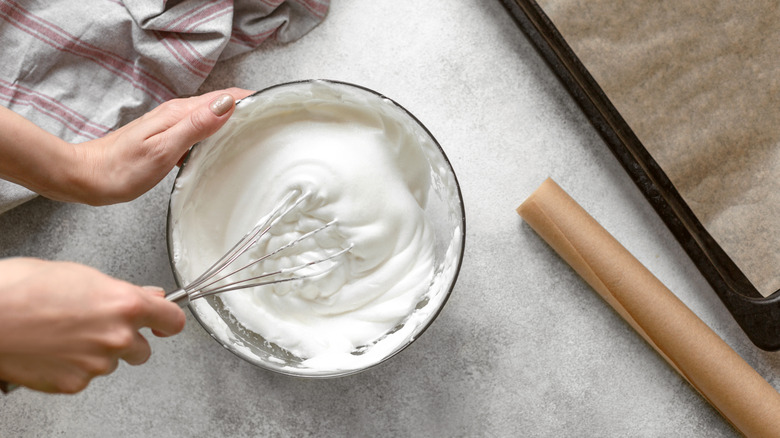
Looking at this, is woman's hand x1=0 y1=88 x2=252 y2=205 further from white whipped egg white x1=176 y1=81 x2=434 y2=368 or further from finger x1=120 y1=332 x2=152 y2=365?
finger x1=120 y1=332 x2=152 y2=365

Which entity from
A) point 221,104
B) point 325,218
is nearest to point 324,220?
point 325,218

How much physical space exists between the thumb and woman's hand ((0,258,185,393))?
0.78ft

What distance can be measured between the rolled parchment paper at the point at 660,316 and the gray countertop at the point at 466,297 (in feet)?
0.14

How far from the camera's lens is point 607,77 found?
80cm

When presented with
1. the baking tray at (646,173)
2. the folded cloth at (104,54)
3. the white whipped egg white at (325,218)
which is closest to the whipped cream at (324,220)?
the white whipped egg white at (325,218)

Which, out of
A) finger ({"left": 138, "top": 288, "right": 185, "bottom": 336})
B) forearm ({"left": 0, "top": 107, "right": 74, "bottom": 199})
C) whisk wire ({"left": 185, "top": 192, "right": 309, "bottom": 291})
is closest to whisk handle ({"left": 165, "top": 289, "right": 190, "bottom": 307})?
finger ({"left": 138, "top": 288, "right": 185, "bottom": 336})

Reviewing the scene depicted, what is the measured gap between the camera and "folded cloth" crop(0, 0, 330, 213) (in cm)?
76

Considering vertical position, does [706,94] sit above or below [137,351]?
above

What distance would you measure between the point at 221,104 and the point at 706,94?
66 cm

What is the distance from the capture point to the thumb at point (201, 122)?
65cm

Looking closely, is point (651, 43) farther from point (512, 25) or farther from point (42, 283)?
point (42, 283)

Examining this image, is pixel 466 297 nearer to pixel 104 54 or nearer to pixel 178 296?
pixel 178 296

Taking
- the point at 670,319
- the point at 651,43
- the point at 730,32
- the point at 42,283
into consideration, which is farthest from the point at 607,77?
the point at 42,283

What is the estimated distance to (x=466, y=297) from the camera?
0.82 metres
